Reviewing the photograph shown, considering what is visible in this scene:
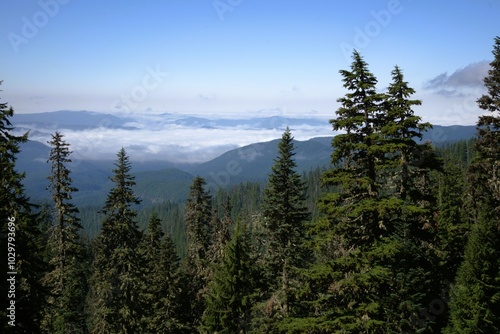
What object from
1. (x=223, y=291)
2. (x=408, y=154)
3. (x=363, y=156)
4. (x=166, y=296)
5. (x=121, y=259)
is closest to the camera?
(x=363, y=156)

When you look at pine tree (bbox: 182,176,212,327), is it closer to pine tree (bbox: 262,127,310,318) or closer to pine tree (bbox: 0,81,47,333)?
pine tree (bbox: 262,127,310,318)

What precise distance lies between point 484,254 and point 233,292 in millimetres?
15677

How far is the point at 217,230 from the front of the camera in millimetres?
39844

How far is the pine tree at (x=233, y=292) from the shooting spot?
2594 cm

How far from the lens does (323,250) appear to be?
54.9 ft

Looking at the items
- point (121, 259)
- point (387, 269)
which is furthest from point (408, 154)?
point (121, 259)

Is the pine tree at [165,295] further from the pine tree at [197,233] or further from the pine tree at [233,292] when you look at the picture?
the pine tree at [233,292]

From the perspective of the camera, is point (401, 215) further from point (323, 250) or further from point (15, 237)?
point (15, 237)

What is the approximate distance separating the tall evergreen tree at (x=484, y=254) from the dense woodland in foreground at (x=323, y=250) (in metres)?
0.07

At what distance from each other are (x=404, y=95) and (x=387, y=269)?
412 inches

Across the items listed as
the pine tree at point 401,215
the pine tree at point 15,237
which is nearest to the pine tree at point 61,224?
the pine tree at point 15,237

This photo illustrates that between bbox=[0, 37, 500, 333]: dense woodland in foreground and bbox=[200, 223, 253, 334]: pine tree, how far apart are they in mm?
77

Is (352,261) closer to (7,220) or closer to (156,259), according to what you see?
(7,220)

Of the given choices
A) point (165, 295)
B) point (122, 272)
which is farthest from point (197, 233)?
point (122, 272)
